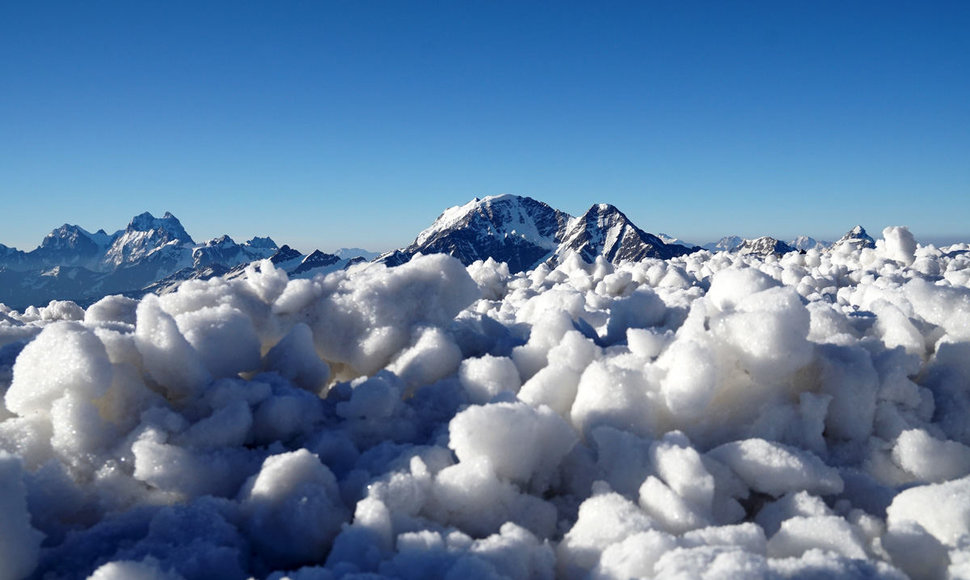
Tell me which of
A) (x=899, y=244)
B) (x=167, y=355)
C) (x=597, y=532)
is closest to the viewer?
(x=597, y=532)

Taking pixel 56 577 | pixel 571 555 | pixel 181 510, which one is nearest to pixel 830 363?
pixel 571 555

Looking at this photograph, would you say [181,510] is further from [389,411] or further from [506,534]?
[506,534]

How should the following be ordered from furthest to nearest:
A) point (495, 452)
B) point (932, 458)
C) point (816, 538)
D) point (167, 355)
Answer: point (167, 355) < point (932, 458) < point (495, 452) < point (816, 538)

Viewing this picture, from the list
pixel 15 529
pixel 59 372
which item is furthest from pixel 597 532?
pixel 59 372

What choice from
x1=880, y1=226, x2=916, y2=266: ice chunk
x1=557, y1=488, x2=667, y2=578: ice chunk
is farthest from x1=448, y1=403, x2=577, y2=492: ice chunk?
x1=880, y1=226, x2=916, y2=266: ice chunk

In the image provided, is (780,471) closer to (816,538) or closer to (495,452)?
(816,538)

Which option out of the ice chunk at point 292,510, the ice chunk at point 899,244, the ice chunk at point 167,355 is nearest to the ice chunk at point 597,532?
the ice chunk at point 292,510

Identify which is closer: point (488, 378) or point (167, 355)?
point (167, 355)

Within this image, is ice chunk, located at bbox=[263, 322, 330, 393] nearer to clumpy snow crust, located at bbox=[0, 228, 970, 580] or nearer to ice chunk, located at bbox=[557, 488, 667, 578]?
clumpy snow crust, located at bbox=[0, 228, 970, 580]

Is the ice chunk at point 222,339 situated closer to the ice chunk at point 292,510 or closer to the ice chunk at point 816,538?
the ice chunk at point 292,510
